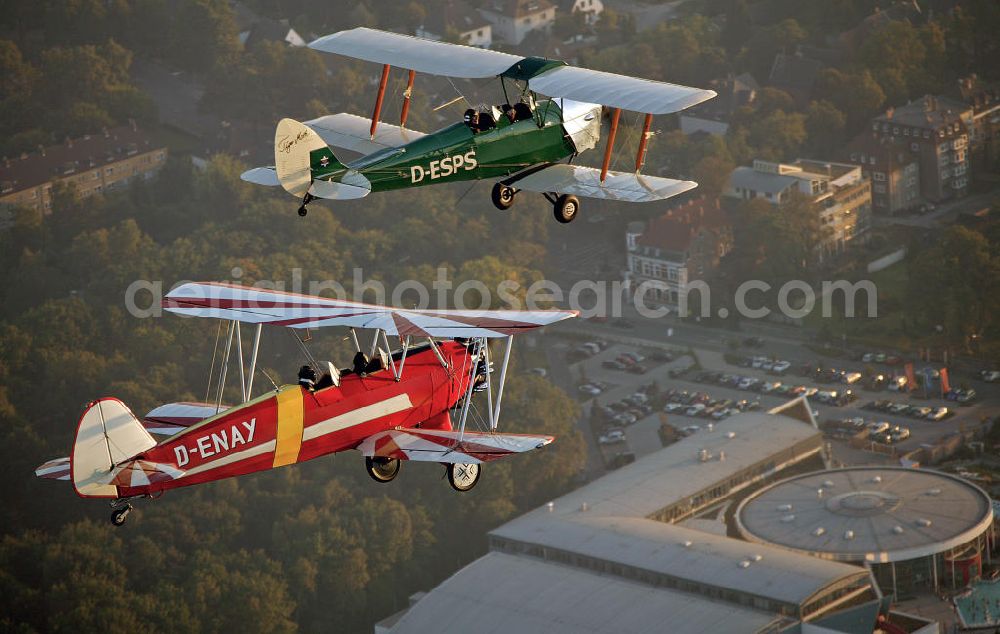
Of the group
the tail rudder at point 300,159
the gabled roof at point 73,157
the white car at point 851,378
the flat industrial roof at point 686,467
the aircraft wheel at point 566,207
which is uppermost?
the tail rudder at point 300,159

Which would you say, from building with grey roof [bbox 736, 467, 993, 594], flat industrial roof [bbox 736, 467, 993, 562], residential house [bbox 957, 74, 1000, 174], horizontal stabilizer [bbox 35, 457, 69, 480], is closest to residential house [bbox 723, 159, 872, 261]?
residential house [bbox 957, 74, 1000, 174]

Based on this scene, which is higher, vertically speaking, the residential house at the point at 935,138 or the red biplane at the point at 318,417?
the red biplane at the point at 318,417

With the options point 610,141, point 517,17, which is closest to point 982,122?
point 517,17

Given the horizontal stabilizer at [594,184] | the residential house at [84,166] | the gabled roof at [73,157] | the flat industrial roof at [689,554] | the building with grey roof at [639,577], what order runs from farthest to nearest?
1. the gabled roof at [73,157]
2. the residential house at [84,166]
3. the flat industrial roof at [689,554]
4. the building with grey roof at [639,577]
5. the horizontal stabilizer at [594,184]

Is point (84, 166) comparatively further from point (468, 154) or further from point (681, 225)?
point (468, 154)

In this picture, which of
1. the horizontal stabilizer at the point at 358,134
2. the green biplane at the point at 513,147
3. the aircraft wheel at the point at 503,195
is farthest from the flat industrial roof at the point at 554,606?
the aircraft wheel at the point at 503,195

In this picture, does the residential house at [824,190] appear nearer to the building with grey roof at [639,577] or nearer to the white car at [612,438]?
the white car at [612,438]

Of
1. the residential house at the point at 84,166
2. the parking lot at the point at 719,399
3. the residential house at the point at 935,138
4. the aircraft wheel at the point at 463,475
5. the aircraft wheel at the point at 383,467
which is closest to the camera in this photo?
the aircraft wheel at the point at 463,475
